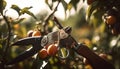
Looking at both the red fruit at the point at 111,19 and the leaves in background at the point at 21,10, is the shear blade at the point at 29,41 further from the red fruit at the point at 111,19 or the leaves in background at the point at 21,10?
the red fruit at the point at 111,19

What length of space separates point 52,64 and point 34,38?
0.38 metres

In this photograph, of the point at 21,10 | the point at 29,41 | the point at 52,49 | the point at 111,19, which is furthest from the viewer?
the point at 111,19

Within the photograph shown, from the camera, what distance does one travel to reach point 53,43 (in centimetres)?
229

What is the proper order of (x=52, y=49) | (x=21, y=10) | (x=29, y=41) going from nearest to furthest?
1. (x=52, y=49)
2. (x=29, y=41)
3. (x=21, y=10)

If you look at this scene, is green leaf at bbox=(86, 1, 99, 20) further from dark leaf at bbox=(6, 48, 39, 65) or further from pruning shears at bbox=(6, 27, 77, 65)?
dark leaf at bbox=(6, 48, 39, 65)

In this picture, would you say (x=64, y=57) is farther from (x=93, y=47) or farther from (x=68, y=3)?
(x=93, y=47)

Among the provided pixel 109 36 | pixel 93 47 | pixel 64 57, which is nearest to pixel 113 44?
pixel 93 47

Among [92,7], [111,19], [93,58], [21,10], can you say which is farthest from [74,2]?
[93,58]

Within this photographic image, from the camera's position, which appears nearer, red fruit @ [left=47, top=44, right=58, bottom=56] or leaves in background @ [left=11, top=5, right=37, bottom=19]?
red fruit @ [left=47, top=44, right=58, bottom=56]

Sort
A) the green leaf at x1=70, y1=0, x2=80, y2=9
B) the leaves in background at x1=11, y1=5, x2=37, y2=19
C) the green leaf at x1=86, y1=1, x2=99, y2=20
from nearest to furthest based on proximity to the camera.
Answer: the leaves in background at x1=11, y1=5, x2=37, y2=19 < the green leaf at x1=86, y1=1, x2=99, y2=20 < the green leaf at x1=70, y1=0, x2=80, y2=9

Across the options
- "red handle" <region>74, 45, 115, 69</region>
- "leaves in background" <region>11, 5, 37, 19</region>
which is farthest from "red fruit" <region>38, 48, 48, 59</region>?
"leaves in background" <region>11, 5, 37, 19</region>

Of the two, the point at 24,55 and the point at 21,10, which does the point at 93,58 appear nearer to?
the point at 24,55

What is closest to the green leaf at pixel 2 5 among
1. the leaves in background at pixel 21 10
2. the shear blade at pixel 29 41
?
the leaves in background at pixel 21 10

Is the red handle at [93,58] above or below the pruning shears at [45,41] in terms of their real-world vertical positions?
below
